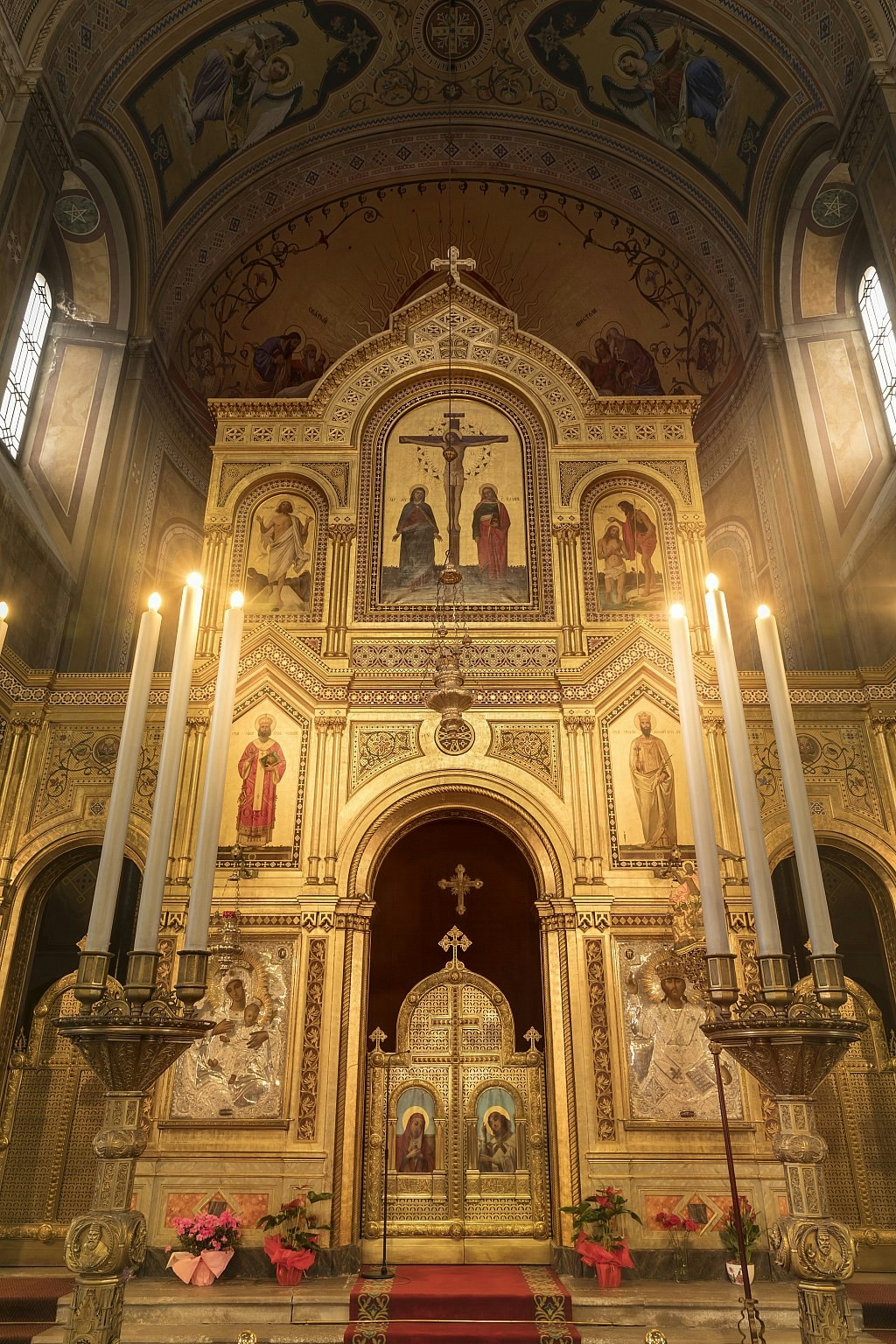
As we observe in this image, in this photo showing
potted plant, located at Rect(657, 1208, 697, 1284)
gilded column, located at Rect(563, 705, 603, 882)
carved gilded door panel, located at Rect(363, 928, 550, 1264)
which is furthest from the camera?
gilded column, located at Rect(563, 705, 603, 882)

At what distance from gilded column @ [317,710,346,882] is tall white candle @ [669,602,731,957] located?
5593 millimetres

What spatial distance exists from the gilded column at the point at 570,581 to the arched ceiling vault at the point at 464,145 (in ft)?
21.1

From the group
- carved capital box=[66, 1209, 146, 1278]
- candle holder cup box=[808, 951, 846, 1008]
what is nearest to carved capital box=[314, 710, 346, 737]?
carved capital box=[66, 1209, 146, 1278]

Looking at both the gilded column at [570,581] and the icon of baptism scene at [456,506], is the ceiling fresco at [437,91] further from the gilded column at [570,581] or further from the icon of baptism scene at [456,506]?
the gilded column at [570,581]

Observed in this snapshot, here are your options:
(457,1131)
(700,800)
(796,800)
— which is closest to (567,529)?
(700,800)

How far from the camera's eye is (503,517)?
13.0 metres

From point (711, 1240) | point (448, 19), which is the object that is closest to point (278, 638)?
point (711, 1240)

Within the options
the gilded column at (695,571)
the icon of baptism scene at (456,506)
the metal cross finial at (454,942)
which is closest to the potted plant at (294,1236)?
the metal cross finial at (454,942)

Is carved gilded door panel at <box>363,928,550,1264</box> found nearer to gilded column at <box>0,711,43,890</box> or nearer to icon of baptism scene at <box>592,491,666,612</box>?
gilded column at <box>0,711,43,890</box>

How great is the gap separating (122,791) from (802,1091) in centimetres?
415

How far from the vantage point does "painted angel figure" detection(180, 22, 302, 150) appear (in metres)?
15.3

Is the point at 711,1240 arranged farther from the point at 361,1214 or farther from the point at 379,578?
the point at 379,578

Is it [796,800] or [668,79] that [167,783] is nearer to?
[796,800]

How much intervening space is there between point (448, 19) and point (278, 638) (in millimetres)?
11891
